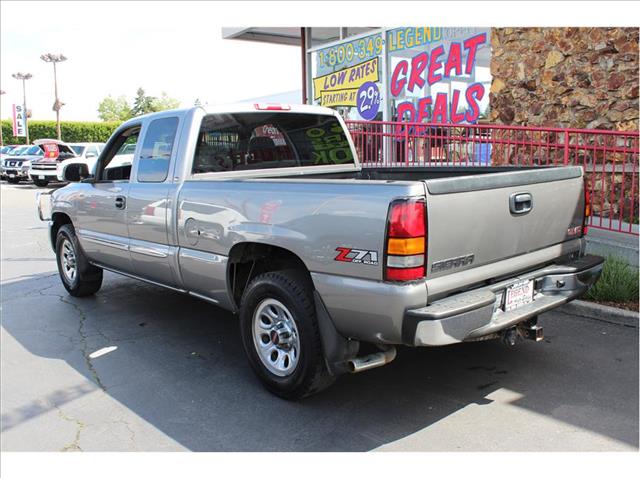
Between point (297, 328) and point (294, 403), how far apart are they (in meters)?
0.57

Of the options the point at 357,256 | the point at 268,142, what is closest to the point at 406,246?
the point at 357,256

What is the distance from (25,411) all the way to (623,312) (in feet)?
16.1

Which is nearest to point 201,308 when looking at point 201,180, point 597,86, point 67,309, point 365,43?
point 67,309

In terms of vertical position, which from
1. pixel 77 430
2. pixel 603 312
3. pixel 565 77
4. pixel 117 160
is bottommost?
pixel 77 430

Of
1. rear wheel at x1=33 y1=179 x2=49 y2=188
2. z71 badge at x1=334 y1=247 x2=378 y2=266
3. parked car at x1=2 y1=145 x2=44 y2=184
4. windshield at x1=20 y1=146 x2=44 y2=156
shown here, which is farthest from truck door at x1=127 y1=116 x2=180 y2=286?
windshield at x1=20 y1=146 x2=44 y2=156

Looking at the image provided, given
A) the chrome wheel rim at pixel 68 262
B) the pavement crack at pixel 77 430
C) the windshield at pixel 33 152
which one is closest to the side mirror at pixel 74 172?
the chrome wheel rim at pixel 68 262

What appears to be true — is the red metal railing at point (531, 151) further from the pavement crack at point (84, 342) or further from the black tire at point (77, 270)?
the pavement crack at point (84, 342)

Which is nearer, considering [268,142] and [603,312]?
[268,142]

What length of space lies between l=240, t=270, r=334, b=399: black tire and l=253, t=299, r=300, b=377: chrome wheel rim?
1.2 inches

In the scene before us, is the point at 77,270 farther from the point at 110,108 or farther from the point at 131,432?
the point at 110,108

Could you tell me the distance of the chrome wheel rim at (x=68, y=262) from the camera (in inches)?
259

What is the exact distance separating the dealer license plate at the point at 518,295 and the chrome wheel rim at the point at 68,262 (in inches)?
186

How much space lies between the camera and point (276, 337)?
4.00 m

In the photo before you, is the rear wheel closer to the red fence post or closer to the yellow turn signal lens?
the red fence post
